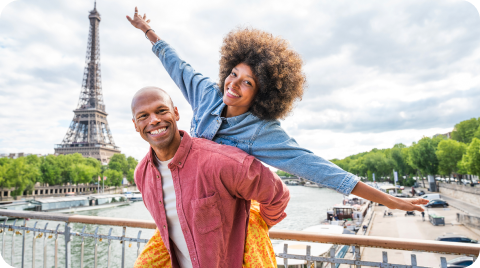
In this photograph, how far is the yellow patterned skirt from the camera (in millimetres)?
1692

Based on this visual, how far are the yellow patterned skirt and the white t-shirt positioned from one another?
171 millimetres

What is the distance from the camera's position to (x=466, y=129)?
133 ft

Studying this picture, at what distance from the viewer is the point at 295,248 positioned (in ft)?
29.8

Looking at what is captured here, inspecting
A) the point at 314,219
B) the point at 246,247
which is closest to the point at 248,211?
the point at 246,247

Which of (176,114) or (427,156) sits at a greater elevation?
(427,156)

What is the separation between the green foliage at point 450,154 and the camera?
3369 cm

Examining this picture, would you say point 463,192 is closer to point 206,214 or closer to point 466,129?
point 466,129

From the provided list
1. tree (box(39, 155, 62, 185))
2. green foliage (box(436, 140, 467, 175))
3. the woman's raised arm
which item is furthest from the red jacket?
tree (box(39, 155, 62, 185))

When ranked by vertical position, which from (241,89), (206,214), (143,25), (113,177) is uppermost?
(143,25)

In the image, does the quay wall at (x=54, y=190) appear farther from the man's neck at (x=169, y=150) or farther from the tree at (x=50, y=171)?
the man's neck at (x=169, y=150)

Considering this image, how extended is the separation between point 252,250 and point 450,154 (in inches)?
1557

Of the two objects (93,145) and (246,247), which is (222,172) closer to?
(246,247)

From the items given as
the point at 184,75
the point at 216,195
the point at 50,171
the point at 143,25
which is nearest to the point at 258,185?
the point at 216,195

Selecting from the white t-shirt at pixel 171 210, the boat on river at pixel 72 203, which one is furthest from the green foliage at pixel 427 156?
the white t-shirt at pixel 171 210
